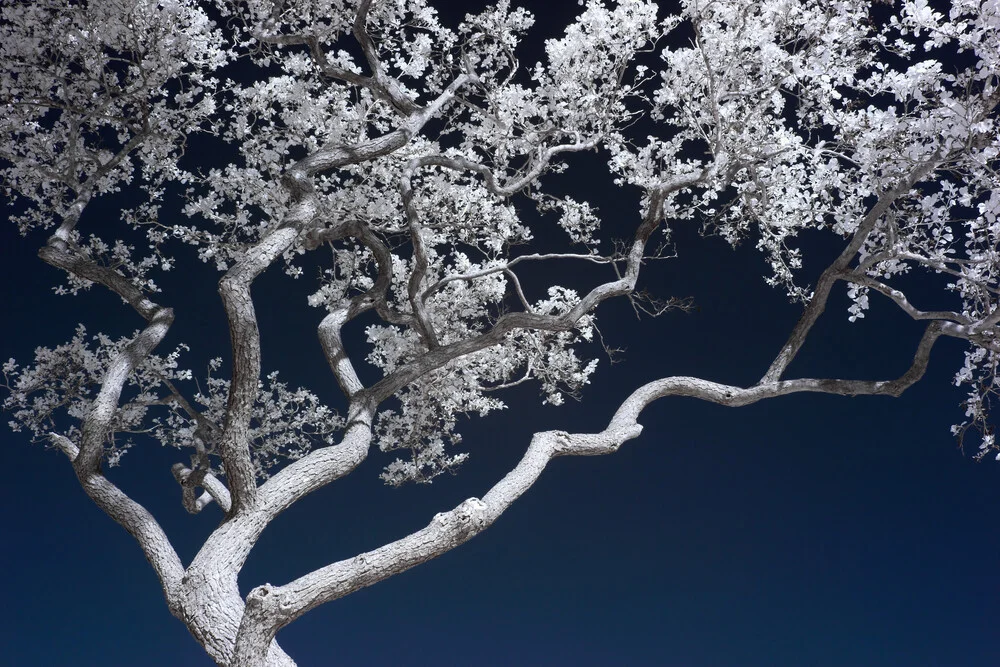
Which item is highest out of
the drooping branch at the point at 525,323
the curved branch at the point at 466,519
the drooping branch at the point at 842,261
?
the drooping branch at the point at 525,323

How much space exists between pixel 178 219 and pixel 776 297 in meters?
8.78

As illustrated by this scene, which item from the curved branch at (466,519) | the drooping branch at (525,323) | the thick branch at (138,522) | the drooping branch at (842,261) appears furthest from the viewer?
the drooping branch at (525,323)

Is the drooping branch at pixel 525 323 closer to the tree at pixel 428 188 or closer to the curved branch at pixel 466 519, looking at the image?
the tree at pixel 428 188

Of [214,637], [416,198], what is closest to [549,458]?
[214,637]

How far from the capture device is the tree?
6.17 m

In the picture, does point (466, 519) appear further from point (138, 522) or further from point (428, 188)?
point (428, 188)

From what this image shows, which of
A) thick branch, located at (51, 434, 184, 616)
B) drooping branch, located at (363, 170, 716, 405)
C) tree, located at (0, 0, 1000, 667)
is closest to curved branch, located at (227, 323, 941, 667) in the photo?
tree, located at (0, 0, 1000, 667)

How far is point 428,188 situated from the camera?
8656 mm

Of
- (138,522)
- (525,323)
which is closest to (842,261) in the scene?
(525,323)

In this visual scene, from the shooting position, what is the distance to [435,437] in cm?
929

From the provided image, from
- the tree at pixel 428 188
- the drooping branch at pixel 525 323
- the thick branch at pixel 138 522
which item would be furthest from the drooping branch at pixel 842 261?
the thick branch at pixel 138 522

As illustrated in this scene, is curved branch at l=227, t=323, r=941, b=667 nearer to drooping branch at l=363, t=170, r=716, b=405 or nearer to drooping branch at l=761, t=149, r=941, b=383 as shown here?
drooping branch at l=761, t=149, r=941, b=383

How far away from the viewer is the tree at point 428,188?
6.17 metres

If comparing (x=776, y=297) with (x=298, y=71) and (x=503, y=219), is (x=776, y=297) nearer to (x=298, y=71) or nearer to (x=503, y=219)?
(x=503, y=219)
